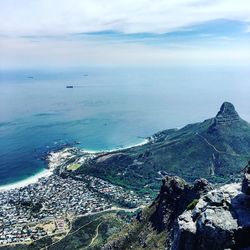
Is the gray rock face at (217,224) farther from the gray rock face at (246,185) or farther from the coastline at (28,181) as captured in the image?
the coastline at (28,181)

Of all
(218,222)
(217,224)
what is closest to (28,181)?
(218,222)

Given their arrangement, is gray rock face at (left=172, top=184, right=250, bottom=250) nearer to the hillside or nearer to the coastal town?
the coastal town

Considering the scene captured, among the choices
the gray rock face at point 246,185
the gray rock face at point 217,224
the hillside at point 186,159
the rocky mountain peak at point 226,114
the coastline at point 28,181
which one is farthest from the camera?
the rocky mountain peak at point 226,114

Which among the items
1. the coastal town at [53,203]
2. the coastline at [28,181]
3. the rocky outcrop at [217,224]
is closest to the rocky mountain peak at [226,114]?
the coastal town at [53,203]

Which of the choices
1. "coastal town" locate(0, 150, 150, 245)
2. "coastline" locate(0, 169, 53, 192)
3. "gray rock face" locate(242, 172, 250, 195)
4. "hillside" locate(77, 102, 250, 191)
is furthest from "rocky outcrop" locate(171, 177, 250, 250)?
"coastline" locate(0, 169, 53, 192)

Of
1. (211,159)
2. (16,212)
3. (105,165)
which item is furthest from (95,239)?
(211,159)

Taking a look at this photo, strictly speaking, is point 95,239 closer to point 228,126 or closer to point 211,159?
point 211,159

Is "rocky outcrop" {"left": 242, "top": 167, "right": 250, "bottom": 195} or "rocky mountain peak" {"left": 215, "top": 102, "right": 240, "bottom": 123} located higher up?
"rocky outcrop" {"left": 242, "top": 167, "right": 250, "bottom": 195}
